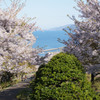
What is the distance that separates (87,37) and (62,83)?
4034 millimetres

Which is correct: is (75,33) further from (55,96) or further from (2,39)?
(55,96)

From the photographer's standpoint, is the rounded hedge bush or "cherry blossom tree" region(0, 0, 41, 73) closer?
the rounded hedge bush

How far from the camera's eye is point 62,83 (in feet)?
17.0

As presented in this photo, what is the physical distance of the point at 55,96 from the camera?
4.93 m

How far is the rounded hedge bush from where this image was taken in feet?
16.3

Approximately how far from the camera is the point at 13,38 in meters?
8.17

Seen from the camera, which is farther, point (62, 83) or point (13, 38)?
point (13, 38)

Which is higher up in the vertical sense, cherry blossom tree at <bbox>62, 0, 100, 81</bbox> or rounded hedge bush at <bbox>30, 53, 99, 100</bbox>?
cherry blossom tree at <bbox>62, 0, 100, 81</bbox>

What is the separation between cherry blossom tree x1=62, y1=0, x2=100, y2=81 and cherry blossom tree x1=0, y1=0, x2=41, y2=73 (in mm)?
2202

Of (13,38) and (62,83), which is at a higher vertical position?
(13,38)

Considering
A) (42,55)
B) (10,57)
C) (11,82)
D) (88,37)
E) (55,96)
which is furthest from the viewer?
(11,82)

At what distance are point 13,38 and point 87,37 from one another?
11.5 feet

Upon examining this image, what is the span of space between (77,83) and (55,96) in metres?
0.80

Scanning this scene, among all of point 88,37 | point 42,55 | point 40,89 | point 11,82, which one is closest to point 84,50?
point 88,37
